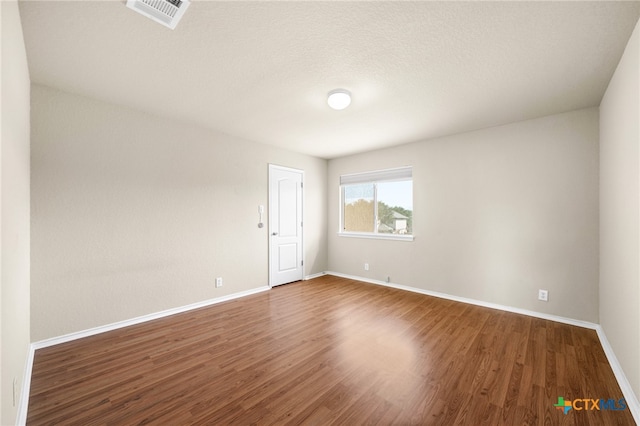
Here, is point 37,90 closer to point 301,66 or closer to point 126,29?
point 126,29

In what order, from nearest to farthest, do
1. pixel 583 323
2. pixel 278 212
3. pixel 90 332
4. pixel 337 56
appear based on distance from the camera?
pixel 337 56, pixel 90 332, pixel 583 323, pixel 278 212

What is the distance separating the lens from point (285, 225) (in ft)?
15.7

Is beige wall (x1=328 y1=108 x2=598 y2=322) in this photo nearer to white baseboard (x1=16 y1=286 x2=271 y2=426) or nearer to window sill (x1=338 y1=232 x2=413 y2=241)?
window sill (x1=338 y1=232 x2=413 y2=241)

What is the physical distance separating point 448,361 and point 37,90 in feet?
15.0

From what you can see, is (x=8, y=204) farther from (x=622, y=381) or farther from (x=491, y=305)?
(x=491, y=305)

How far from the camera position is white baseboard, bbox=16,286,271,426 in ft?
5.51

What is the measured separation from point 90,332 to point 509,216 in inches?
203

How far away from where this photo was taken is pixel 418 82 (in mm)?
2395

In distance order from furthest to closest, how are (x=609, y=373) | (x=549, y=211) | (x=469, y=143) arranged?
(x=469, y=143), (x=549, y=211), (x=609, y=373)

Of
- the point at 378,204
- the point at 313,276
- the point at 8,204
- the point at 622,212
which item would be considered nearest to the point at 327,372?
the point at 8,204

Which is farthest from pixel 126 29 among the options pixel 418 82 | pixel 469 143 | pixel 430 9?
pixel 469 143

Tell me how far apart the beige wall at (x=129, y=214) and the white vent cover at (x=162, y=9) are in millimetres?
1786

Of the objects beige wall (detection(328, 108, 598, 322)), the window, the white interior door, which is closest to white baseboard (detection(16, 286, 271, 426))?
the white interior door

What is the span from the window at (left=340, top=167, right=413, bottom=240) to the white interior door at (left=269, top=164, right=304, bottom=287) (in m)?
1.00
